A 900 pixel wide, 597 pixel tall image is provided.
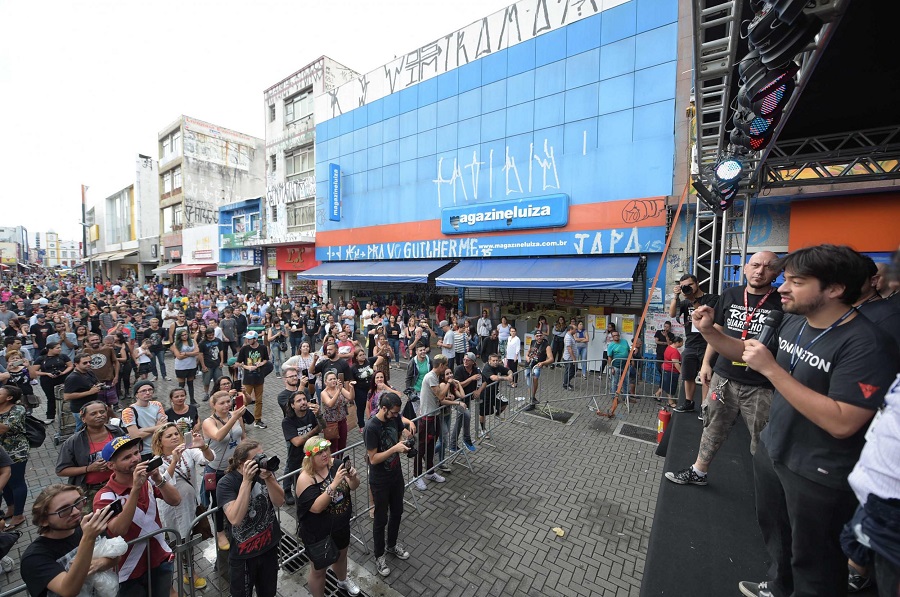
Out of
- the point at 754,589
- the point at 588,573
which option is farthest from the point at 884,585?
the point at 588,573

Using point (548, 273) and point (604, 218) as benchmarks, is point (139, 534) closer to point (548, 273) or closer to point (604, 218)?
point (548, 273)

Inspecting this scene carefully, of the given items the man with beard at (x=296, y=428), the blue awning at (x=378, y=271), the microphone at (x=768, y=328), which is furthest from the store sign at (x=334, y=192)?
the microphone at (x=768, y=328)

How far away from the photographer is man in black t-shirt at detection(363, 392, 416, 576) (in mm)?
4246

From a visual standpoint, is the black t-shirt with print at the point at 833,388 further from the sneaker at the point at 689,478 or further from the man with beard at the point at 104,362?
the man with beard at the point at 104,362

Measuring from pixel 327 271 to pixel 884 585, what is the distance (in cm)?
2277

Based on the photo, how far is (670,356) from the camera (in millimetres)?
9281

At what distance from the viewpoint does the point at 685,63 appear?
1151 cm

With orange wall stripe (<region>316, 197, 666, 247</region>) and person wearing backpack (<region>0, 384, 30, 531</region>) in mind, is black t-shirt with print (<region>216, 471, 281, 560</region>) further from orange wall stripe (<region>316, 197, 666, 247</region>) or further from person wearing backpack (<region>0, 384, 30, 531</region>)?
orange wall stripe (<region>316, 197, 666, 247</region>)

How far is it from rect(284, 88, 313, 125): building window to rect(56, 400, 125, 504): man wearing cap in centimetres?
2544

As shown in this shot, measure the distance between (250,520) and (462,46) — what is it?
1934cm

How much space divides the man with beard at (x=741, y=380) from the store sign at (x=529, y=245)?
9530 millimetres

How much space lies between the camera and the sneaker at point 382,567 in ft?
13.7

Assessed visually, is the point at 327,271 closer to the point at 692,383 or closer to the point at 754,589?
the point at 692,383

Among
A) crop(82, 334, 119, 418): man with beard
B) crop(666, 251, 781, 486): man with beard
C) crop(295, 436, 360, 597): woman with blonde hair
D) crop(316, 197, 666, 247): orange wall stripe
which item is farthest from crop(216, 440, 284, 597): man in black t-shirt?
crop(316, 197, 666, 247): orange wall stripe
